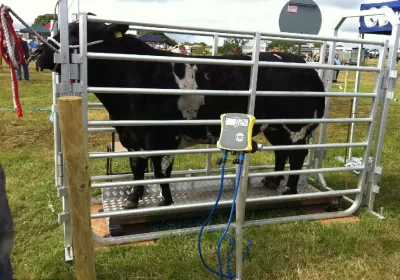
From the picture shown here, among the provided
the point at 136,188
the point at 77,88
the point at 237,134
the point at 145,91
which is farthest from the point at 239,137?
the point at 136,188

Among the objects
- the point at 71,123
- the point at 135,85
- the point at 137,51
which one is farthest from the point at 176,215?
the point at 71,123

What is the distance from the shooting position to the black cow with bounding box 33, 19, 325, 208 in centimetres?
351

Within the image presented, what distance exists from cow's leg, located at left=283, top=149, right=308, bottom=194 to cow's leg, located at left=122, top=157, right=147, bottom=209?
167cm

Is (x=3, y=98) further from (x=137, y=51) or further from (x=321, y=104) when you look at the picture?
(x=321, y=104)

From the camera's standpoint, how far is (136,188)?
3965 mm

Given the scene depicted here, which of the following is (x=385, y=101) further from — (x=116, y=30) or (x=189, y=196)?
(x=116, y=30)

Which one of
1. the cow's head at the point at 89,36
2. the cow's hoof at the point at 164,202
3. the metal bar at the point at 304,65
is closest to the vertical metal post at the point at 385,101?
the metal bar at the point at 304,65

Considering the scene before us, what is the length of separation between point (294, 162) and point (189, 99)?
1.55 metres

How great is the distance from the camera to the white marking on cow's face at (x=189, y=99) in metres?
3.69

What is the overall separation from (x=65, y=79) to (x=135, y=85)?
76 centimetres

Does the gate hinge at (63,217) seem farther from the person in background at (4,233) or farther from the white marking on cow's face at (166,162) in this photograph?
the white marking on cow's face at (166,162)

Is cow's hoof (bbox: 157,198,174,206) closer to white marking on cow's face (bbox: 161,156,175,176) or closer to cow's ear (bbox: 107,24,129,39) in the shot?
white marking on cow's face (bbox: 161,156,175,176)

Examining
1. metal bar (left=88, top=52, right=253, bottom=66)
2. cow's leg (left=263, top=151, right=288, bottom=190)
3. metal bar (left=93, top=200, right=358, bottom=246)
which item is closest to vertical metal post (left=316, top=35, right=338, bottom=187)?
cow's leg (left=263, top=151, right=288, bottom=190)

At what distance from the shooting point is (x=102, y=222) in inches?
157
